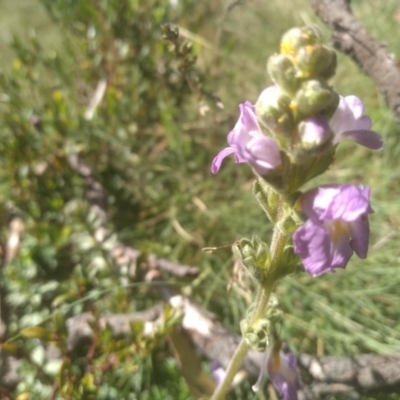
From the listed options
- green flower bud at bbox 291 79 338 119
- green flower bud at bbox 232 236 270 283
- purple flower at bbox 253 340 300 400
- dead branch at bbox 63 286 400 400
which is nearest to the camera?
green flower bud at bbox 291 79 338 119

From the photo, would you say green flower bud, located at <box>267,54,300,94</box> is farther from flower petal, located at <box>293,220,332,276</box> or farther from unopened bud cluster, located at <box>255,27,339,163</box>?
flower petal, located at <box>293,220,332,276</box>

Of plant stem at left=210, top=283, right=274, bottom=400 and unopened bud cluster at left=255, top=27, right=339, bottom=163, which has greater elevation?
unopened bud cluster at left=255, top=27, right=339, bottom=163

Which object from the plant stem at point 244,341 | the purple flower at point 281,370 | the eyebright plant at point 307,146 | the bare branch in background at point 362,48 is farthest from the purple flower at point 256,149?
the bare branch in background at point 362,48

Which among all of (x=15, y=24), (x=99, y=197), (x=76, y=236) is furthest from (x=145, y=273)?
(x=15, y=24)

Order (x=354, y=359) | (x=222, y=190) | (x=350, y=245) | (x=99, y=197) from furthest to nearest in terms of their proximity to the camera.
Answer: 1. (x=222, y=190)
2. (x=99, y=197)
3. (x=354, y=359)
4. (x=350, y=245)

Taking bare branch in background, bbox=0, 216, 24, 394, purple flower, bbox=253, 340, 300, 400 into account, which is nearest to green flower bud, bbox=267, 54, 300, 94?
purple flower, bbox=253, 340, 300, 400

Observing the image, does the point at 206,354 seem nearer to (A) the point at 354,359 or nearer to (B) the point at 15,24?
(A) the point at 354,359
